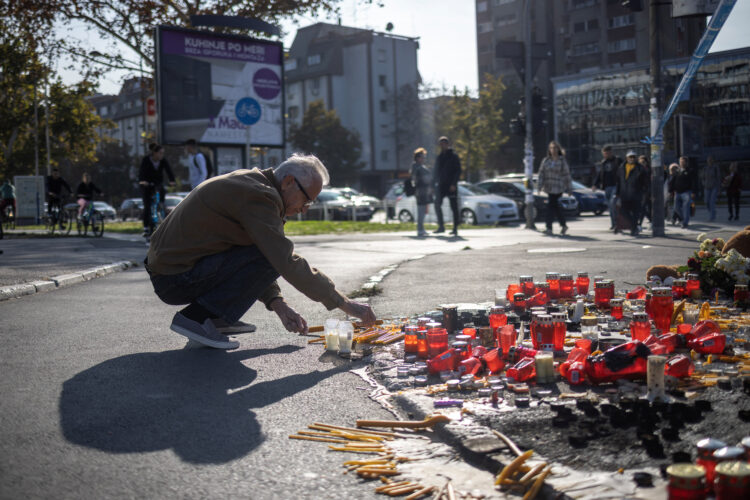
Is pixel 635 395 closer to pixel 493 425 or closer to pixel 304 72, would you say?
pixel 493 425

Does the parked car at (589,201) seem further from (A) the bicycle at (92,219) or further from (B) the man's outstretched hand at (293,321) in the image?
(B) the man's outstretched hand at (293,321)

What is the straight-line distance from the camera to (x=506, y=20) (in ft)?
249

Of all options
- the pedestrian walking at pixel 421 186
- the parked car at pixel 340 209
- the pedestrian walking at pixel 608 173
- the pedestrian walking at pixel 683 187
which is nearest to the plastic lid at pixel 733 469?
the pedestrian walking at pixel 421 186

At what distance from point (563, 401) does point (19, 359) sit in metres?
3.36

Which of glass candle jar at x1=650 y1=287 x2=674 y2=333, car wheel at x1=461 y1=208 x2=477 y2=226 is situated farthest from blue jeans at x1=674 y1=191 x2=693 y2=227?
glass candle jar at x1=650 y1=287 x2=674 y2=333

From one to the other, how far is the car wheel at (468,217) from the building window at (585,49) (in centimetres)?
4744

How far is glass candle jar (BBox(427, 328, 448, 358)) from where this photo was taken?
169 inches

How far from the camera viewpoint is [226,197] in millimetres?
4172

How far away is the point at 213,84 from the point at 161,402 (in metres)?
18.8

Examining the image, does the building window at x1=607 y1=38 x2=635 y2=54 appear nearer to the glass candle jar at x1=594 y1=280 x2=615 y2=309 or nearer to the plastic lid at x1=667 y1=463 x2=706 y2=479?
the glass candle jar at x1=594 y1=280 x2=615 y2=309

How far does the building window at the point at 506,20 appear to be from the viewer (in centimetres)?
7505

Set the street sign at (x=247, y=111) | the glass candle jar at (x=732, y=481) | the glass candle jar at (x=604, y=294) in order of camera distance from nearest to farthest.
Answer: the glass candle jar at (x=732, y=481) < the glass candle jar at (x=604, y=294) < the street sign at (x=247, y=111)

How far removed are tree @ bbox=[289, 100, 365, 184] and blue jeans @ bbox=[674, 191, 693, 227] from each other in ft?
164

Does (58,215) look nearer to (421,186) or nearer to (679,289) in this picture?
(421,186)
